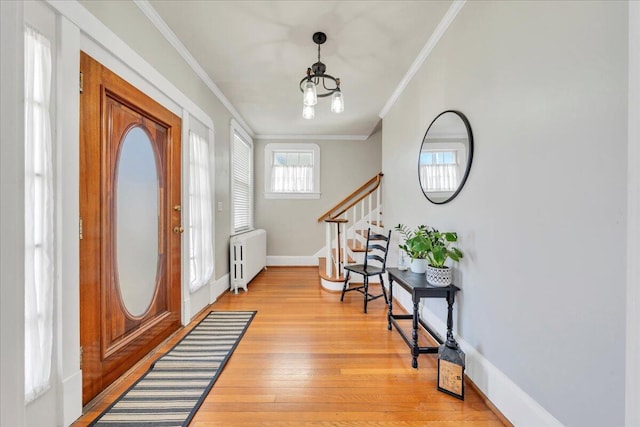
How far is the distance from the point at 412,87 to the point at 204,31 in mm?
2011

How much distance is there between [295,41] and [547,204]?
7.01 ft

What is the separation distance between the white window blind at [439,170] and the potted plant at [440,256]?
37 centimetres

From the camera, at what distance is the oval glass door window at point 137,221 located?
1663 mm

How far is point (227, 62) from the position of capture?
249 centimetres

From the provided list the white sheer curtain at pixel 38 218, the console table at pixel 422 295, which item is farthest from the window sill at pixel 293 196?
the white sheer curtain at pixel 38 218

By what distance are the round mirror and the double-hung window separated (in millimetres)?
2793

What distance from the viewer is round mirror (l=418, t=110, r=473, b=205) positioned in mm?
1685

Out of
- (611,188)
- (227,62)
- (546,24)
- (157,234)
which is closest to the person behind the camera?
(611,188)

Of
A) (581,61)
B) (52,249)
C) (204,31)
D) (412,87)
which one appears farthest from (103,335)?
(412,87)

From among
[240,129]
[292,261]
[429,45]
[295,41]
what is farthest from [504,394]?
[240,129]

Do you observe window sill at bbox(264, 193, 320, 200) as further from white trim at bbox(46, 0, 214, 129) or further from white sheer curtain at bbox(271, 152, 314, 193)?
white trim at bbox(46, 0, 214, 129)

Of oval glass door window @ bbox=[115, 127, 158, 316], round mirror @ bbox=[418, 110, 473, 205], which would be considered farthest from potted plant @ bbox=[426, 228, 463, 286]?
oval glass door window @ bbox=[115, 127, 158, 316]
